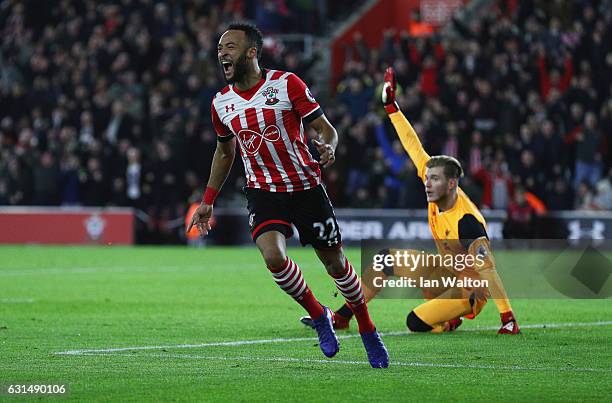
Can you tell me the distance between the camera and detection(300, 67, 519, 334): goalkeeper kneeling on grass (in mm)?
10664

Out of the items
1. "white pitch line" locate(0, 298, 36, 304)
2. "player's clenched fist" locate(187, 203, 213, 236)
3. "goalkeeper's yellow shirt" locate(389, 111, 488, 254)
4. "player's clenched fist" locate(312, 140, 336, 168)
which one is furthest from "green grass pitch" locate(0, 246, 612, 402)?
"player's clenched fist" locate(312, 140, 336, 168)

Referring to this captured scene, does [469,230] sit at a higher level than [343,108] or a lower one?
higher

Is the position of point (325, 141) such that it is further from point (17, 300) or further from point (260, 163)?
point (17, 300)

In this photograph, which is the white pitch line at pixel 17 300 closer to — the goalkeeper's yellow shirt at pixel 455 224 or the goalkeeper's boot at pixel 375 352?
the goalkeeper's yellow shirt at pixel 455 224

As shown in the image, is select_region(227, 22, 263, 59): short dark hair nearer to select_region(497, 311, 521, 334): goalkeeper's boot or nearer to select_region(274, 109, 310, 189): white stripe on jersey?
select_region(274, 109, 310, 189): white stripe on jersey

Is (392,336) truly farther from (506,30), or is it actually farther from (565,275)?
(506,30)

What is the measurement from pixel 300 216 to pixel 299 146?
18.5 inches

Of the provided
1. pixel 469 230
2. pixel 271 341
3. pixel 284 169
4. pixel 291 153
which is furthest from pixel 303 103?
pixel 469 230

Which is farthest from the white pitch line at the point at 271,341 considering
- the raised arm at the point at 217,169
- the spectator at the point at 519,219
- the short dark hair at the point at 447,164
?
the spectator at the point at 519,219

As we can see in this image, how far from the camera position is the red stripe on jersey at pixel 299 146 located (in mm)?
8500

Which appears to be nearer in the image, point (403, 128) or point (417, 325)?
point (417, 325)

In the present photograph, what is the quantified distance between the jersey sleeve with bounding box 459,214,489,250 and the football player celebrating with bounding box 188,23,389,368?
7.63 ft

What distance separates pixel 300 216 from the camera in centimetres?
845

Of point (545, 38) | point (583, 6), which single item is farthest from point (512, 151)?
point (583, 6)
